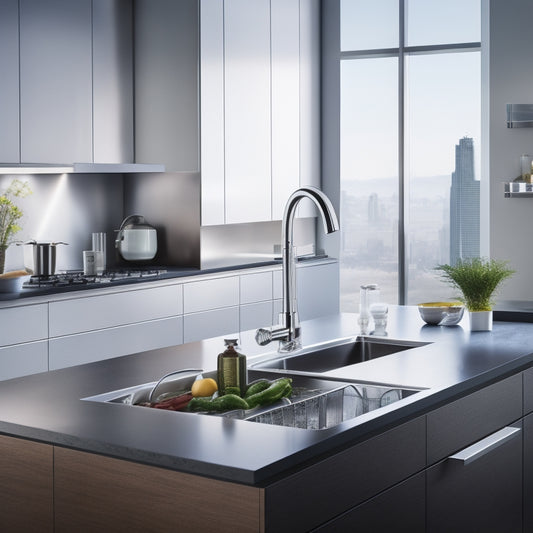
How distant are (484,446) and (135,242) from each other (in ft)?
10.9

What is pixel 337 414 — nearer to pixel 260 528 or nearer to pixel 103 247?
pixel 260 528

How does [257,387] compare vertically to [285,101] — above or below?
below

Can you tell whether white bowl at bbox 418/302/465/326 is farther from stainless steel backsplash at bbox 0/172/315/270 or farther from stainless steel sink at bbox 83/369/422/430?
stainless steel backsplash at bbox 0/172/315/270

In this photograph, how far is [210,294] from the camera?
5.36 meters

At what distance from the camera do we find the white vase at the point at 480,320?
320cm

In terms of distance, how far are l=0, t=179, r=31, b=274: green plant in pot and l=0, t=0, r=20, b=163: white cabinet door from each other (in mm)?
280

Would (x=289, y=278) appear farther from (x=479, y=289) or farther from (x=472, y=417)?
(x=479, y=289)

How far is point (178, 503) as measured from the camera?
1.65m

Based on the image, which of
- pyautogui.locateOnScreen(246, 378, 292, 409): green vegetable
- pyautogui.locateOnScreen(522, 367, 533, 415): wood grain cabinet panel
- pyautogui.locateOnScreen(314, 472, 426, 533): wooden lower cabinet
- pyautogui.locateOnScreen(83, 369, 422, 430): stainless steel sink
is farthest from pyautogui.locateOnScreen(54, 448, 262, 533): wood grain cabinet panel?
pyautogui.locateOnScreen(522, 367, 533, 415): wood grain cabinet panel

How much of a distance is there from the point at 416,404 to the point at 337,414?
250 millimetres

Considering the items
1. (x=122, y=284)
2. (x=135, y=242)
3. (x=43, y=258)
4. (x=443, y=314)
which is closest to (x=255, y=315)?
(x=135, y=242)

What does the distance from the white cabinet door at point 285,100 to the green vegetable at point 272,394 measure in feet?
13.1

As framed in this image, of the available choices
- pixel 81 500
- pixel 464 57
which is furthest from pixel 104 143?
pixel 81 500

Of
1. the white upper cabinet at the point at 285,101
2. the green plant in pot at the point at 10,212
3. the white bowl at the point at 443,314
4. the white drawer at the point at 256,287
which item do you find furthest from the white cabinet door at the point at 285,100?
the white bowl at the point at 443,314
